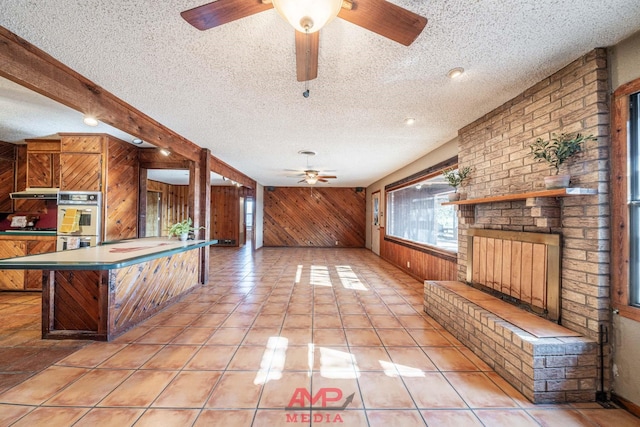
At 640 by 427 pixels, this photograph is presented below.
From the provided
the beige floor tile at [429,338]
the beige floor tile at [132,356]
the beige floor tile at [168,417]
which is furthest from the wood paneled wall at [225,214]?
the beige floor tile at [168,417]

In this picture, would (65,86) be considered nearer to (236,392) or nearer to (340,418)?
(236,392)

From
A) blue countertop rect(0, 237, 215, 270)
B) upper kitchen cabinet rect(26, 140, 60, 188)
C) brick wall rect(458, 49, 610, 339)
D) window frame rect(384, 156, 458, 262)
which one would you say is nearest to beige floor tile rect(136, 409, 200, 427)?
blue countertop rect(0, 237, 215, 270)

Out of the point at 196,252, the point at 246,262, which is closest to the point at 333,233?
the point at 246,262

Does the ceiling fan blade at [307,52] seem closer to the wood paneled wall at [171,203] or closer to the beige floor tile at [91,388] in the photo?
the beige floor tile at [91,388]

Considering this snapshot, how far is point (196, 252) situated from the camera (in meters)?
4.47

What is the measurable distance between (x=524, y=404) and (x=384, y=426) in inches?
40.7

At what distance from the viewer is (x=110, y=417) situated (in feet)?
5.39

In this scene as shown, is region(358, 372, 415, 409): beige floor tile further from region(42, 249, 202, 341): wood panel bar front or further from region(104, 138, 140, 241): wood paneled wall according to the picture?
region(104, 138, 140, 241): wood paneled wall

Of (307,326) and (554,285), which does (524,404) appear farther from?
(307,326)

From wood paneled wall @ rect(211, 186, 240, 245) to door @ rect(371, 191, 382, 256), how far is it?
5.16 m

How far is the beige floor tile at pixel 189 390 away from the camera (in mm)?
1770

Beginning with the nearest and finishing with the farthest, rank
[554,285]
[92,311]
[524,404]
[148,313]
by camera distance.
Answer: [524,404]
[554,285]
[92,311]
[148,313]

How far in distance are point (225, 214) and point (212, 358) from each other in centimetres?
847

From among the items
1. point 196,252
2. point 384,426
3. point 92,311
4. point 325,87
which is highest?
point 325,87
